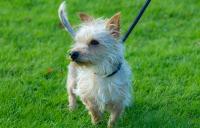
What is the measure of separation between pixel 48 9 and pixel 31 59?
203 centimetres

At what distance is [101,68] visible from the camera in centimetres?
538

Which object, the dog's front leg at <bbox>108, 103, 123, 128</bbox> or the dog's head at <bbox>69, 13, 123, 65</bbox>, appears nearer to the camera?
the dog's head at <bbox>69, 13, 123, 65</bbox>

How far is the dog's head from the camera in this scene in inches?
205

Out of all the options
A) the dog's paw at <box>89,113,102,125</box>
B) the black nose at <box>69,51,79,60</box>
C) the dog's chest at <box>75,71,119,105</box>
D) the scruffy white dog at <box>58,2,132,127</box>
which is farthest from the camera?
the dog's paw at <box>89,113,102,125</box>

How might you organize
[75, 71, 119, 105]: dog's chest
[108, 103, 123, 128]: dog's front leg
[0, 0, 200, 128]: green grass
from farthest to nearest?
[0, 0, 200, 128]: green grass
[108, 103, 123, 128]: dog's front leg
[75, 71, 119, 105]: dog's chest

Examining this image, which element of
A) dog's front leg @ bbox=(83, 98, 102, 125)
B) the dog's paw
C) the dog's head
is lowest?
the dog's paw

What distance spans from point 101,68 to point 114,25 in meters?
0.47

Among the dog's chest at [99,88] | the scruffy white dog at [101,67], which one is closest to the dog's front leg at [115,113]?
the scruffy white dog at [101,67]

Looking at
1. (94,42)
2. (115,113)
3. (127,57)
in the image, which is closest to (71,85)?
(115,113)

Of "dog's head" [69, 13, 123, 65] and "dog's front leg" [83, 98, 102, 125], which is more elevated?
"dog's head" [69, 13, 123, 65]

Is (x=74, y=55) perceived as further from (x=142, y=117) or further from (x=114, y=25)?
(x=142, y=117)

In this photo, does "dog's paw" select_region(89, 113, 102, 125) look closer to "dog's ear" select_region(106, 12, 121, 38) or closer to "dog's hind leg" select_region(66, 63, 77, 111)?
"dog's hind leg" select_region(66, 63, 77, 111)

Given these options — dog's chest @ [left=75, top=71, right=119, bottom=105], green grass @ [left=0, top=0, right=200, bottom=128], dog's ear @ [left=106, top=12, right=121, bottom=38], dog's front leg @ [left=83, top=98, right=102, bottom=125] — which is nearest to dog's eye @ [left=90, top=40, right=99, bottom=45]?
dog's ear @ [left=106, top=12, right=121, bottom=38]

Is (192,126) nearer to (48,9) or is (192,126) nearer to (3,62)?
(3,62)
